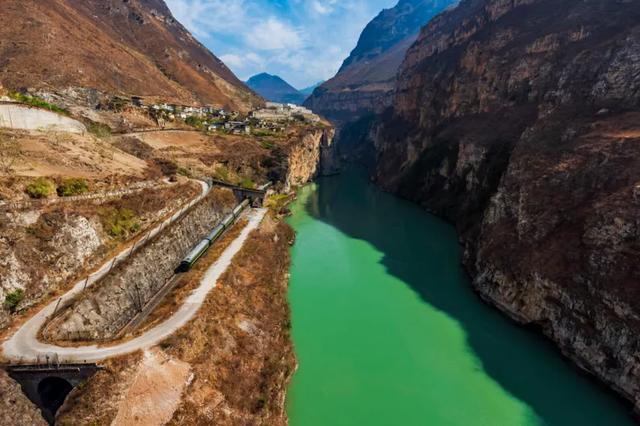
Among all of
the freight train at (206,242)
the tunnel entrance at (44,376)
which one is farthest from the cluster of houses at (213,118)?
the tunnel entrance at (44,376)

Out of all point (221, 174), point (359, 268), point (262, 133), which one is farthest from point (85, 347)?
point (262, 133)

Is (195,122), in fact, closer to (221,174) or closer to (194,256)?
(221,174)

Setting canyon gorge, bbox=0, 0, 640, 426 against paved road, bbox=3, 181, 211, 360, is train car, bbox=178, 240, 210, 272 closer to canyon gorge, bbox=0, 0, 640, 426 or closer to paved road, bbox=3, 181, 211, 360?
canyon gorge, bbox=0, 0, 640, 426

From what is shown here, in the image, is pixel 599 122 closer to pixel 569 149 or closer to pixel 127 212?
pixel 569 149

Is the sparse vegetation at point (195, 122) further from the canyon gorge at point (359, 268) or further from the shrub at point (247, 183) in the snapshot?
the shrub at point (247, 183)

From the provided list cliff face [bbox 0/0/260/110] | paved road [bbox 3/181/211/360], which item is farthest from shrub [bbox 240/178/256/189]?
cliff face [bbox 0/0/260/110]

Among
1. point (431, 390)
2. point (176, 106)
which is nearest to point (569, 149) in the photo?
point (431, 390)
